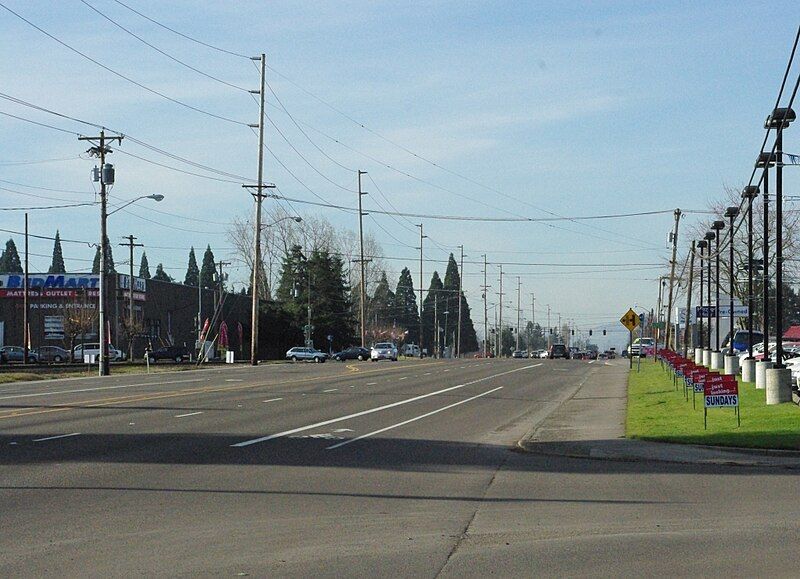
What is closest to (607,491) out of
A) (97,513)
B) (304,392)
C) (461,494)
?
(461,494)

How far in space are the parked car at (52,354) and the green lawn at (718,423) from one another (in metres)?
67.7

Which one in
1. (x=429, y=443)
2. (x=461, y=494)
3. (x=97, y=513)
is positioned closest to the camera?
(x=97, y=513)

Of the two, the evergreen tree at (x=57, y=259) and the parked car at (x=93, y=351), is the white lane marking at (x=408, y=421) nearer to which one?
the parked car at (x=93, y=351)

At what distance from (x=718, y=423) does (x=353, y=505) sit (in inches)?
546

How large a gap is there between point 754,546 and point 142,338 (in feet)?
332

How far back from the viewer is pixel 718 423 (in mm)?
24531

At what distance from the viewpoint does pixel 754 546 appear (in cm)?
1023

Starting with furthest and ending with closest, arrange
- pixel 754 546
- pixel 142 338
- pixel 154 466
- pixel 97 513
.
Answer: pixel 142 338 → pixel 154 466 → pixel 97 513 → pixel 754 546

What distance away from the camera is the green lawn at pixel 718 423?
20.7 m

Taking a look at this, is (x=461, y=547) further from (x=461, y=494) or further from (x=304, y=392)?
(x=304, y=392)

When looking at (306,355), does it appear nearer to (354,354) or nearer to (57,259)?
(354,354)

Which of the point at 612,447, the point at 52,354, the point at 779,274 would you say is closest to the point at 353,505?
the point at 612,447

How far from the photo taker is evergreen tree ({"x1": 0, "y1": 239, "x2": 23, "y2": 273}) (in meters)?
174

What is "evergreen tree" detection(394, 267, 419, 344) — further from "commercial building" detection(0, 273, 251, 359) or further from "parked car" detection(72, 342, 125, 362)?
"parked car" detection(72, 342, 125, 362)
